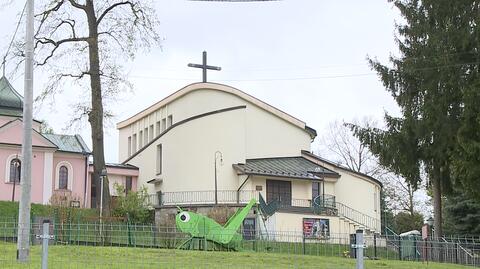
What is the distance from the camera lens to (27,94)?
17.4 metres

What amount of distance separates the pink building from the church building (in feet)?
12.8

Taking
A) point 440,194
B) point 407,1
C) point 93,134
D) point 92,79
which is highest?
point 407,1

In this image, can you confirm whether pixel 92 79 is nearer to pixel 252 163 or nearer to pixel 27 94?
pixel 252 163

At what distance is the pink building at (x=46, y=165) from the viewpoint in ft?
149

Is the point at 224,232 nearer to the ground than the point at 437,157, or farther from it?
nearer to the ground

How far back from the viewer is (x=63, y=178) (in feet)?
161

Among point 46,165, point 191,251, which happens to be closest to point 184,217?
point 191,251

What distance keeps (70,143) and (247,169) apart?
14.2m

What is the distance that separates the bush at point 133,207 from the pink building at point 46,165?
4.85m

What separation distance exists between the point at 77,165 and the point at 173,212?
33.4 feet

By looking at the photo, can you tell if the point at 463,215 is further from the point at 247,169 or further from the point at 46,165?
the point at 46,165

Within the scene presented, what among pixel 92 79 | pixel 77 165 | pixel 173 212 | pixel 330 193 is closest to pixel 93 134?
pixel 92 79

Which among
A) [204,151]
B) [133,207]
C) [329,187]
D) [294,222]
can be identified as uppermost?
[204,151]

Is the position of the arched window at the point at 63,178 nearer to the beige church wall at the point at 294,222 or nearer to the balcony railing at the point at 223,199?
the balcony railing at the point at 223,199
